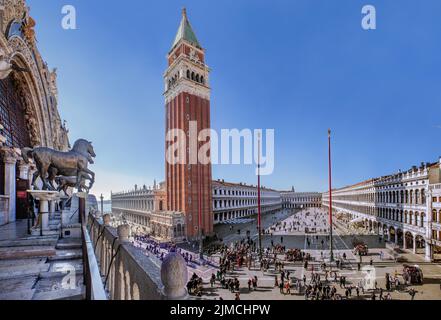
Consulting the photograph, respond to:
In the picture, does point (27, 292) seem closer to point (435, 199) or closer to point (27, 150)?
point (27, 150)

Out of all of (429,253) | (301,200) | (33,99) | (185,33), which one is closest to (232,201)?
(185,33)

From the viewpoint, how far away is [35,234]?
7.82 m

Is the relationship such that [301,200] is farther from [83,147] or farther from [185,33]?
[83,147]

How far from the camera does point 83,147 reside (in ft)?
30.8

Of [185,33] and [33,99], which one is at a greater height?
[185,33]

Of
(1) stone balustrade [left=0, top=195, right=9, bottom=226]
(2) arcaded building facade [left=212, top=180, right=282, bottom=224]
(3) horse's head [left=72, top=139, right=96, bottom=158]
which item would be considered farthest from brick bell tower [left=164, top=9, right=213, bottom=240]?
(3) horse's head [left=72, top=139, right=96, bottom=158]

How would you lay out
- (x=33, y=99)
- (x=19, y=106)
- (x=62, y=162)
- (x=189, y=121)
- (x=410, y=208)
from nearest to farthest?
(x=62, y=162)
(x=19, y=106)
(x=33, y=99)
(x=410, y=208)
(x=189, y=121)

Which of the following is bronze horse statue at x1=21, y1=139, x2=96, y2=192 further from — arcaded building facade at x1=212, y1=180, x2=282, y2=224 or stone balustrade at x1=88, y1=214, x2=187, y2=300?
arcaded building facade at x1=212, y1=180, x2=282, y2=224

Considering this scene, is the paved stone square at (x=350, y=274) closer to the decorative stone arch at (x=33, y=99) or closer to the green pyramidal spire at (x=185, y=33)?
the decorative stone arch at (x=33, y=99)

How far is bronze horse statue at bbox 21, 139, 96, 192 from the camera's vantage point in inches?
320

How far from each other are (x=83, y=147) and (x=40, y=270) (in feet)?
18.4

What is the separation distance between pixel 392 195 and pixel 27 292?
1744 inches

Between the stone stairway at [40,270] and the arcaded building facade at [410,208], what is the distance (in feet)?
105

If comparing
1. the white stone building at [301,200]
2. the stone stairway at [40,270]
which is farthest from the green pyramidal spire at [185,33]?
the white stone building at [301,200]
